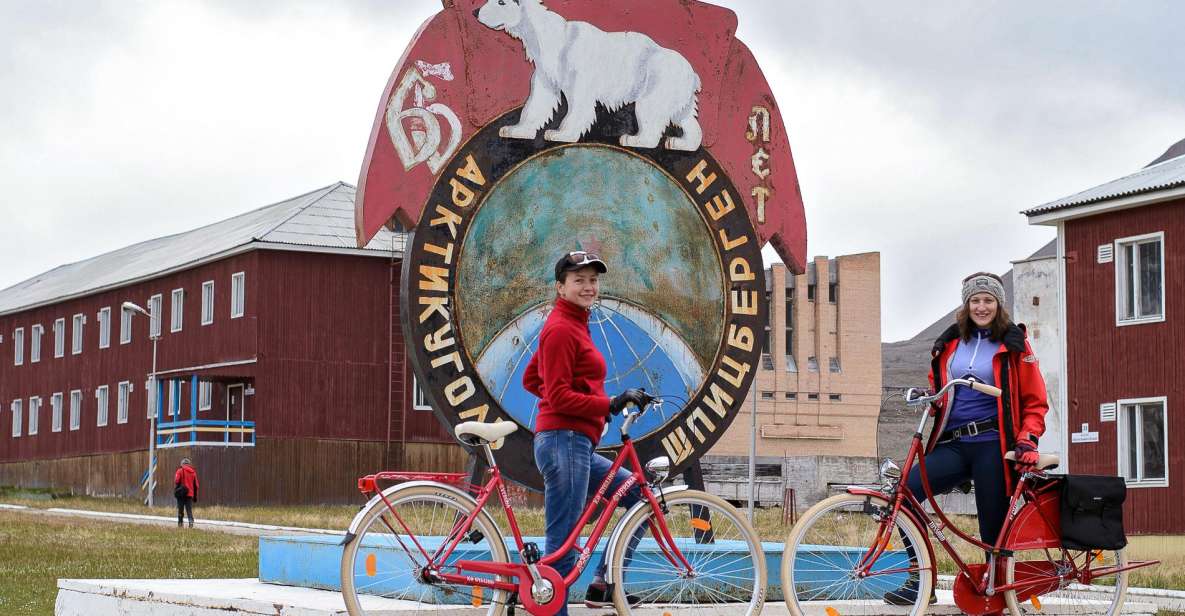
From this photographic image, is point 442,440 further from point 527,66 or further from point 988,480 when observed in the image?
point 988,480

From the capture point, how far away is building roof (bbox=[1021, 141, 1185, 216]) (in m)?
27.8

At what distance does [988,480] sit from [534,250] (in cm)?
447

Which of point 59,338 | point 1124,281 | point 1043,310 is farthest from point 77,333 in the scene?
point 1124,281

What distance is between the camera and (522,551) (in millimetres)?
8336

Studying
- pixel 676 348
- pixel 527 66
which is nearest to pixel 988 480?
pixel 676 348

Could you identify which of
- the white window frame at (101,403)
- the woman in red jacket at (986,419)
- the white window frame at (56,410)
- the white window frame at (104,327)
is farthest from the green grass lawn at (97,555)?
the white window frame at (56,410)

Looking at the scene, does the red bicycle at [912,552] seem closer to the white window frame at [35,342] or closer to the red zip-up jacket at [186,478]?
the red zip-up jacket at [186,478]

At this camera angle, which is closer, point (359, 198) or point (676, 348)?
point (359, 198)

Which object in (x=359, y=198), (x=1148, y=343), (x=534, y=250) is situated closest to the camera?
(x=359, y=198)

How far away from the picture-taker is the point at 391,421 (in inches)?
1852

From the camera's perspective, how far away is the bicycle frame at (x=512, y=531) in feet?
26.3

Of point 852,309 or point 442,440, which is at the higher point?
point 852,309

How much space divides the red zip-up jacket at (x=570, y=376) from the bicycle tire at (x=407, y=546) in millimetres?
690

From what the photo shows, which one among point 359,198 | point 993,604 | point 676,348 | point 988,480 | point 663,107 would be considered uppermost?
point 663,107
